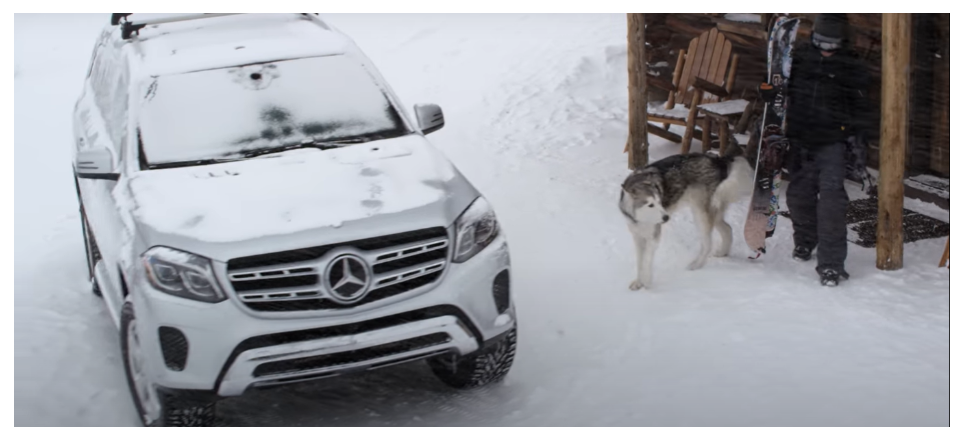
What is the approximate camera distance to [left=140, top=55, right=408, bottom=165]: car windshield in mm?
5070

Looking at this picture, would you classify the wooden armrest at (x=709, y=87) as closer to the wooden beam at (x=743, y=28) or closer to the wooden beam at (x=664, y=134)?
the wooden beam at (x=743, y=28)

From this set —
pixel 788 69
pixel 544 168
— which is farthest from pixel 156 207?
pixel 544 168

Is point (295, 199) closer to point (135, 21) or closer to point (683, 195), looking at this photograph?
point (135, 21)

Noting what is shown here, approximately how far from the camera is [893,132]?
6.03 meters

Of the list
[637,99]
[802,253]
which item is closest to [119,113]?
[802,253]

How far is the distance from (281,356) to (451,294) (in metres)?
0.83

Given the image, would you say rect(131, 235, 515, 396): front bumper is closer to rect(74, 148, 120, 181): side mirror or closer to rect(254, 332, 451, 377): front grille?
rect(254, 332, 451, 377): front grille

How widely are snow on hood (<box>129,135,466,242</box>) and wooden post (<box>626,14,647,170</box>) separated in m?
4.30

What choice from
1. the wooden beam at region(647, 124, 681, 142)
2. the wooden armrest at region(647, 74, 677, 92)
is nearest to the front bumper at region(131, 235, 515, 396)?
the wooden beam at region(647, 124, 681, 142)

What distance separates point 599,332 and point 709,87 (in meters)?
4.05

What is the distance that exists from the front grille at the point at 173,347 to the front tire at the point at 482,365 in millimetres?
1352

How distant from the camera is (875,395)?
4688 millimetres

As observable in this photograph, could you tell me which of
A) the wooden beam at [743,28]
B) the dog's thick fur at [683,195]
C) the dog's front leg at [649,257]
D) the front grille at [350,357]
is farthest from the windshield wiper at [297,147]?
the wooden beam at [743,28]

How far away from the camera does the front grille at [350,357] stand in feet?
13.5
